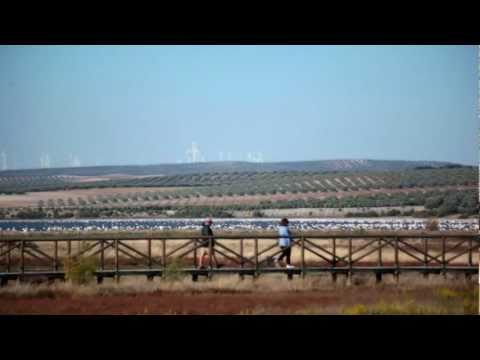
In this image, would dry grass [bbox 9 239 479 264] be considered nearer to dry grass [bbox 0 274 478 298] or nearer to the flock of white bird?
dry grass [bbox 0 274 478 298]

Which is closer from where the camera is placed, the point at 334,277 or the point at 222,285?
the point at 222,285

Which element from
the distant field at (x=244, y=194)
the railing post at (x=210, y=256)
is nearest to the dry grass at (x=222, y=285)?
the railing post at (x=210, y=256)

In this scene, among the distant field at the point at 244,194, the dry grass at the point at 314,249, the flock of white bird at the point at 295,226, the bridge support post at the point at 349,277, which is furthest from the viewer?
the distant field at the point at 244,194

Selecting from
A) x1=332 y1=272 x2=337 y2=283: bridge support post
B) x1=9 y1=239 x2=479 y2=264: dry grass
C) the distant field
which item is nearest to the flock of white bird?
x1=9 y1=239 x2=479 y2=264: dry grass

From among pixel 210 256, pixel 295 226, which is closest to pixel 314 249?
pixel 210 256

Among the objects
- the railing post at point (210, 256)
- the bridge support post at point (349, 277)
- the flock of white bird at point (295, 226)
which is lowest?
the flock of white bird at point (295, 226)

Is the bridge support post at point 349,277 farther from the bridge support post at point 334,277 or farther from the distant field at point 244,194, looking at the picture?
the distant field at point 244,194

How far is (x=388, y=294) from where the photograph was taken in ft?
63.9

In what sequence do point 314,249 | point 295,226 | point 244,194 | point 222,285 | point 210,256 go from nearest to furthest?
point 222,285, point 210,256, point 314,249, point 295,226, point 244,194

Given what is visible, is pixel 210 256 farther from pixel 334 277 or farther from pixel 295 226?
pixel 295 226

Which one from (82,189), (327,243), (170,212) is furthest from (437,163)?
(327,243)
